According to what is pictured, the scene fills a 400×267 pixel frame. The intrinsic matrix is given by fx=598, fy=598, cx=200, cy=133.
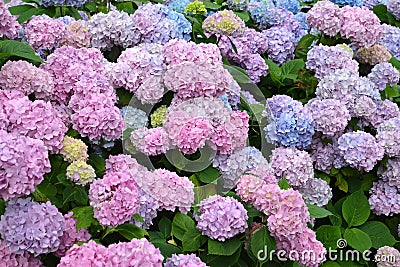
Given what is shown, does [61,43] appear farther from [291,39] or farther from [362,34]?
[362,34]

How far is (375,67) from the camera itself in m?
3.06

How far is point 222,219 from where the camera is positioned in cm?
198

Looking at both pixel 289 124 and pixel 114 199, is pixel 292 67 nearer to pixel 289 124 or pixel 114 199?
pixel 289 124

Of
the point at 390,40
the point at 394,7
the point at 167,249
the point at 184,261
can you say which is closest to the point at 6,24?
the point at 167,249

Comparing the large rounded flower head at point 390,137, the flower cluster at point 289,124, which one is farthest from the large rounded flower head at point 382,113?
the flower cluster at point 289,124

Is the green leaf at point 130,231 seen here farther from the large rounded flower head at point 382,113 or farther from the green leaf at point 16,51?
the large rounded flower head at point 382,113

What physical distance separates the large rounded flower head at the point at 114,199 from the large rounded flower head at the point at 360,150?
3.54 ft

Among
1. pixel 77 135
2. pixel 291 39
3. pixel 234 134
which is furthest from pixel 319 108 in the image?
pixel 77 135

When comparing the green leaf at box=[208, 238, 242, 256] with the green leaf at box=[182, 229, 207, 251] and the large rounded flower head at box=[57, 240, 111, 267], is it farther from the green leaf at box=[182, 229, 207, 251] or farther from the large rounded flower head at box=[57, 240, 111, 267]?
the large rounded flower head at box=[57, 240, 111, 267]

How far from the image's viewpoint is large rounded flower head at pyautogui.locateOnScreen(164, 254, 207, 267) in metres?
1.83

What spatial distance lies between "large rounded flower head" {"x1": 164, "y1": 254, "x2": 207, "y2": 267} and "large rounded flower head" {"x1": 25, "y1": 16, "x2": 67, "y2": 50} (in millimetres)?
1282

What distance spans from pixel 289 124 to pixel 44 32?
1164 millimetres

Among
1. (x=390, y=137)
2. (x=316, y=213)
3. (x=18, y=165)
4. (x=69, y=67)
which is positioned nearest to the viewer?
(x=18, y=165)

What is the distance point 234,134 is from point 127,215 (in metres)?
0.64
